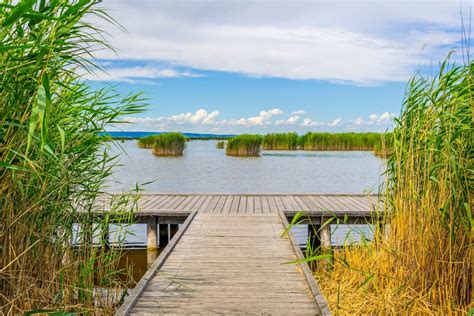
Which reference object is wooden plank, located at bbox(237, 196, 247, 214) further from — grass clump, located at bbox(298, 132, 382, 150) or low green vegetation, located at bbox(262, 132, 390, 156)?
grass clump, located at bbox(298, 132, 382, 150)

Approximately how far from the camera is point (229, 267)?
450cm

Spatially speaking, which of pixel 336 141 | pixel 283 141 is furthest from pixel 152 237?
pixel 336 141

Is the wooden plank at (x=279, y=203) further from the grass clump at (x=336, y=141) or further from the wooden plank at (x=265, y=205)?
the grass clump at (x=336, y=141)

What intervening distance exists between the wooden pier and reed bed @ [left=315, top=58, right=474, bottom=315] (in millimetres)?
496

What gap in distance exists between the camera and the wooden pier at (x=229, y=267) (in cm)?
347

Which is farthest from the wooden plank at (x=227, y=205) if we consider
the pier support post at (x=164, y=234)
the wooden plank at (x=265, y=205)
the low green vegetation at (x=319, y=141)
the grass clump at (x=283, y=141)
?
the grass clump at (x=283, y=141)

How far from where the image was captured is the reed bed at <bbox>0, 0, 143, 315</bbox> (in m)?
2.77

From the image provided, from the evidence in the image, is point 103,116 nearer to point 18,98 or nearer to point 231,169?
point 18,98

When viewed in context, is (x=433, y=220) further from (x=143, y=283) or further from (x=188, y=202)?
(x=188, y=202)

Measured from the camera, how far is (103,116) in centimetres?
400

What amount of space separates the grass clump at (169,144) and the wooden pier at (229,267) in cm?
2099

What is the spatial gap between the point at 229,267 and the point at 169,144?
25.2 meters

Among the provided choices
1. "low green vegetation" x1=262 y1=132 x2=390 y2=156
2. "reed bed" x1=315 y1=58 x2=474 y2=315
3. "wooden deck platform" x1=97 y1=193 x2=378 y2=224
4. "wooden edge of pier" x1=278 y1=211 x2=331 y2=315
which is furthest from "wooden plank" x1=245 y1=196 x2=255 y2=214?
"low green vegetation" x1=262 y1=132 x2=390 y2=156

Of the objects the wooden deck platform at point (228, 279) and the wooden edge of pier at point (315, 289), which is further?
the wooden deck platform at point (228, 279)
